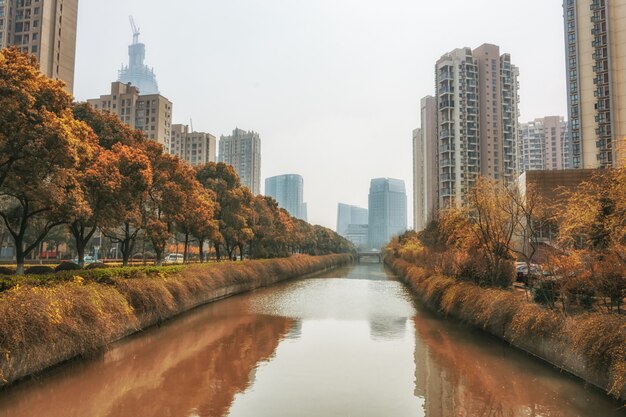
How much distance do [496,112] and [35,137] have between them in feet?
351

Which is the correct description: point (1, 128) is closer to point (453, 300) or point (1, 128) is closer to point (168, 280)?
point (168, 280)

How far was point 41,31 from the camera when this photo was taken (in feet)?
252

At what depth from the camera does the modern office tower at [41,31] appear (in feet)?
252

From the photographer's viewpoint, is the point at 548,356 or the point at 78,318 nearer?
the point at 78,318

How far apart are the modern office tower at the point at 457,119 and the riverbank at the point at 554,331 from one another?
78212mm

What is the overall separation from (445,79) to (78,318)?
9953 cm

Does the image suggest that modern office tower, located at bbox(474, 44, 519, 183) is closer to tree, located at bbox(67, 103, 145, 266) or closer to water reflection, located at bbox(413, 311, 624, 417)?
tree, located at bbox(67, 103, 145, 266)

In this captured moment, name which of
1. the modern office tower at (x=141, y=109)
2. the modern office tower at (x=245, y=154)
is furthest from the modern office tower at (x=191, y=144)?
the modern office tower at (x=245, y=154)

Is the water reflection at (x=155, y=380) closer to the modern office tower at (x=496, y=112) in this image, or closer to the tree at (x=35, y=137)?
the tree at (x=35, y=137)

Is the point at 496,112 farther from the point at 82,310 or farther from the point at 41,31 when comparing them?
the point at 82,310

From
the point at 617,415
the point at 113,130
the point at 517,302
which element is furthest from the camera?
the point at 113,130

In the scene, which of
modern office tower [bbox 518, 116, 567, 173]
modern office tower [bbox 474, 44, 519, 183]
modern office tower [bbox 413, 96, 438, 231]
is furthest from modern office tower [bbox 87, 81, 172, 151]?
modern office tower [bbox 518, 116, 567, 173]

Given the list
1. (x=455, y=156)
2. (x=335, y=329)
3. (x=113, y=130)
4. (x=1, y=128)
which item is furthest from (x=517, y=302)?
(x=455, y=156)

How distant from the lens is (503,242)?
76.0ft
